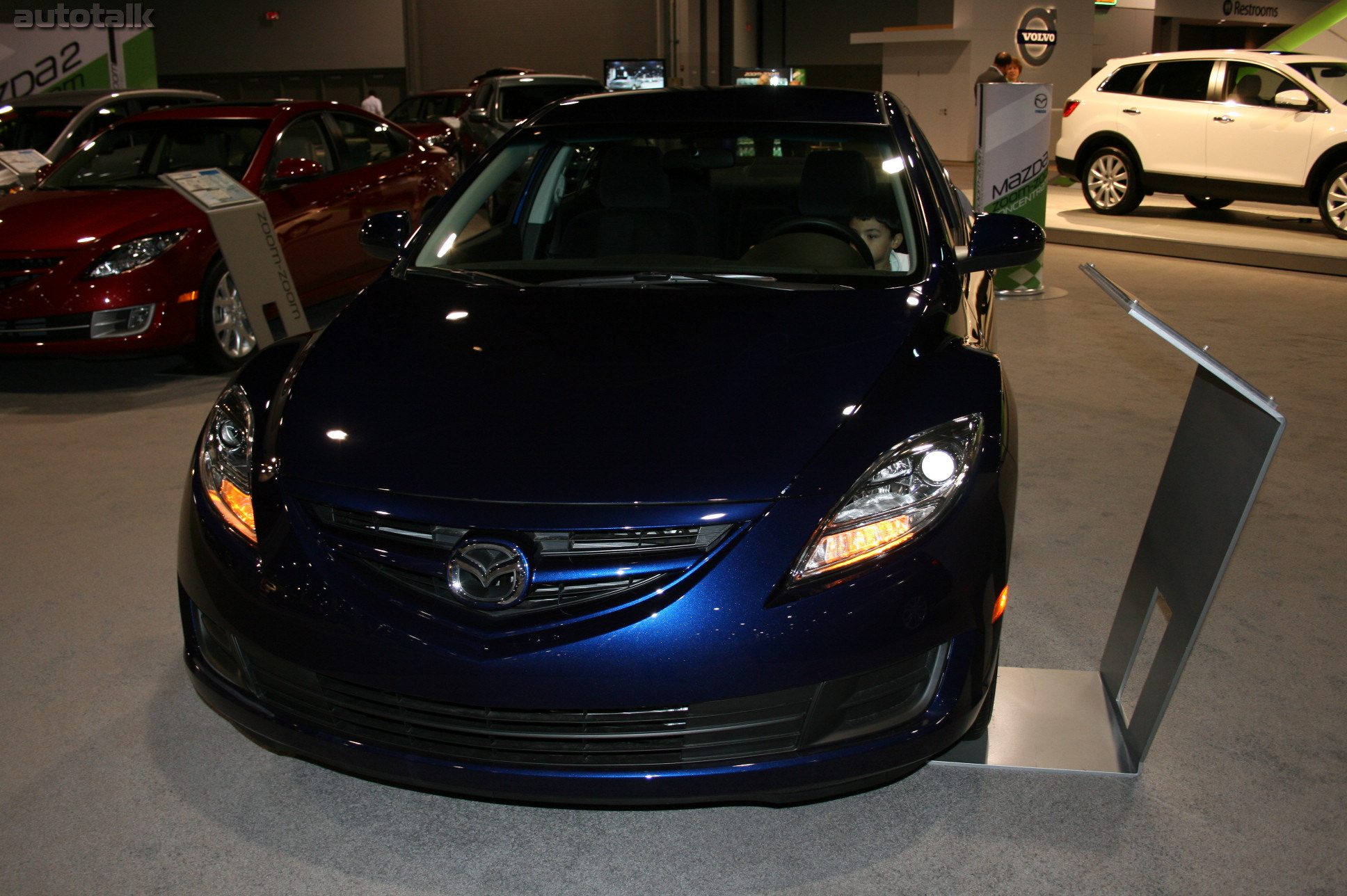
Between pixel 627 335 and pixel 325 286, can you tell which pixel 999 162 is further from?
pixel 627 335

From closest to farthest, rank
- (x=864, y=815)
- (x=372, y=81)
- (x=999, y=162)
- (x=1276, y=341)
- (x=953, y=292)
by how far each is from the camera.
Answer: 1. (x=864, y=815)
2. (x=953, y=292)
3. (x=1276, y=341)
4. (x=999, y=162)
5. (x=372, y=81)

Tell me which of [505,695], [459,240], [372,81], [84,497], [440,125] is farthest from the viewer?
[372,81]

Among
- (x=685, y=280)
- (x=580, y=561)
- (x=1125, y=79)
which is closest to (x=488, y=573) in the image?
(x=580, y=561)

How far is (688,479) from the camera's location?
1.79 metres

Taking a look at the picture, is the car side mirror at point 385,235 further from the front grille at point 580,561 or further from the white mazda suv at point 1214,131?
the white mazda suv at point 1214,131

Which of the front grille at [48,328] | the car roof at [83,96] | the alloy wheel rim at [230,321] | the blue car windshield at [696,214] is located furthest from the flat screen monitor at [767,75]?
the blue car windshield at [696,214]

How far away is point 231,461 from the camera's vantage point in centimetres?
212

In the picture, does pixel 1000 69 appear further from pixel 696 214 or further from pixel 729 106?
pixel 729 106

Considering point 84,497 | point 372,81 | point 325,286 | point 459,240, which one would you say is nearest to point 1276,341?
point 459,240

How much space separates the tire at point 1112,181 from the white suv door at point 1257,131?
84 centimetres

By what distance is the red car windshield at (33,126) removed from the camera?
892 centimetres

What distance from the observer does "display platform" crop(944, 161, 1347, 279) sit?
8.41 metres

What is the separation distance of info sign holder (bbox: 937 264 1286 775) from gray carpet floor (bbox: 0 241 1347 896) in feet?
0.26

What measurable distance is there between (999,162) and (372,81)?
20.2 meters
